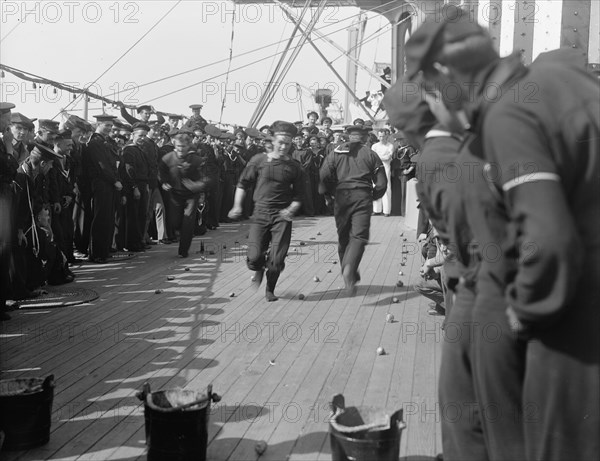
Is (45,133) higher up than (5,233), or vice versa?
(45,133)

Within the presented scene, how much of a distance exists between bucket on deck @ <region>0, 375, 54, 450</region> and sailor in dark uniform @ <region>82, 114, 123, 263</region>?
7.71m

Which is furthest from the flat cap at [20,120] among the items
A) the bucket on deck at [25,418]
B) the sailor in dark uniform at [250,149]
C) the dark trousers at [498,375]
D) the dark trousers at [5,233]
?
the sailor in dark uniform at [250,149]

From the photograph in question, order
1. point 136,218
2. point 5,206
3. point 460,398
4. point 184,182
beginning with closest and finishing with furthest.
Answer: point 460,398 → point 5,206 → point 184,182 → point 136,218

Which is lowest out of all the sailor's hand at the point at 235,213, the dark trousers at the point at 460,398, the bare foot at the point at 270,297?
the bare foot at the point at 270,297

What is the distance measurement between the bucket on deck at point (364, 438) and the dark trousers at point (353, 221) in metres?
5.66

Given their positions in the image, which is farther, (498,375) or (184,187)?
(184,187)

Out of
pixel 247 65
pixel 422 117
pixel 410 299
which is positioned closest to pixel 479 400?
pixel 422 117

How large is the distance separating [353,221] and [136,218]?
5243 mm

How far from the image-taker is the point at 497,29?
30.2ft

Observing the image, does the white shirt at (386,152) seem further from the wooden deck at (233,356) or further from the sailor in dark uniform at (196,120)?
the wooden deck at (233,356)

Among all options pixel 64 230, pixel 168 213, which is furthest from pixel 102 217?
pixel 168 213

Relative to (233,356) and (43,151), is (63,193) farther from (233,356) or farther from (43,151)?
(233,356)

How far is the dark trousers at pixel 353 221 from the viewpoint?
9.90m

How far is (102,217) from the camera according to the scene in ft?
39.8
